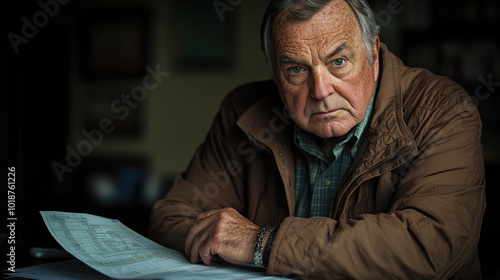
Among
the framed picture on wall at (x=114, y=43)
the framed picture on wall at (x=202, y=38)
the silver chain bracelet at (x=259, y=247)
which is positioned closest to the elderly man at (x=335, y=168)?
the silver chain bracelet at (x=259, y=247)

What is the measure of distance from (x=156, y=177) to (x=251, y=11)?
5.56 feet

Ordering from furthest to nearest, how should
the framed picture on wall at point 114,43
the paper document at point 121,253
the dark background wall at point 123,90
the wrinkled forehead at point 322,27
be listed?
the framed picture on wall at point 114,43 → the dark background wall at point 123,90 → the wrinkled forehead at point 322,27 → the paper document at point 121,253

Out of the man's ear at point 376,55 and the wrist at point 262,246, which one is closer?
the wrist at point 262,246

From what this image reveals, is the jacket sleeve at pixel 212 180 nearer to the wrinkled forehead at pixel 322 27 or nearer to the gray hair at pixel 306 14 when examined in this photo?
the gray hair at pixel 306 14

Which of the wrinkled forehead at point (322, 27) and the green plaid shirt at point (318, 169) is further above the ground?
the wrinkled forehead at point (322, 27)

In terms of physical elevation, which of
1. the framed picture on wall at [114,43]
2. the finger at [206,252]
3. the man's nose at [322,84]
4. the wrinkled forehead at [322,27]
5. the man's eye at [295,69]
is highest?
the framed picture on wall at [114,43]

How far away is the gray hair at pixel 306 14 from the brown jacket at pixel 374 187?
0.40 feet

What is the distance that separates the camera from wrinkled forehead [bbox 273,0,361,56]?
1.23 meters

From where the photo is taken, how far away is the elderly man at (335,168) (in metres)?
0.99

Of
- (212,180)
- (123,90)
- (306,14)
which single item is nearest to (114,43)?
(123,90)

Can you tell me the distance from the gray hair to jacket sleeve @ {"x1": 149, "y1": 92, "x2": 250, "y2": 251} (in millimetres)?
321

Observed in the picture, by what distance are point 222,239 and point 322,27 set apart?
21.7 inches

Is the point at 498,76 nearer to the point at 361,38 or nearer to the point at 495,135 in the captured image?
the point at 495,135

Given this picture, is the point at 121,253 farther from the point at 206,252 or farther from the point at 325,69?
the point at 325,69
